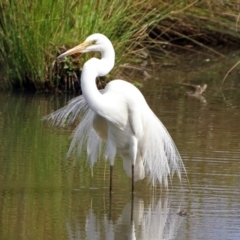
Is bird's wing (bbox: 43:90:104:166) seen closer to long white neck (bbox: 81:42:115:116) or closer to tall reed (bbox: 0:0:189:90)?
long white neck (bbox: 81:42:115:116)

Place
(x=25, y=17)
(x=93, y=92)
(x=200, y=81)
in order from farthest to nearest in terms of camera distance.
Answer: (x=200, y=81) → (x=25, y=17) → (x=93, y=92)

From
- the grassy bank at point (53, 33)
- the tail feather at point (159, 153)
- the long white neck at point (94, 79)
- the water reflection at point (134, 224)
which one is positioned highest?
the grassy bank at point (53, 33)

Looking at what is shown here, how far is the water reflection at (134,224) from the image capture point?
5.11m

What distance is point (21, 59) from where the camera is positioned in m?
9.87

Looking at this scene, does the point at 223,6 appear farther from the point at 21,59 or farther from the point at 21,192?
the point at 21,192

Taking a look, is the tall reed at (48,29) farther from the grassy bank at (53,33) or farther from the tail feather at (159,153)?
the tail feather at (159,153)

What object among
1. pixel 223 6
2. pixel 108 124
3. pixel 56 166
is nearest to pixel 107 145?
pixel 108 124

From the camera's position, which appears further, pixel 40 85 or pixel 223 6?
pixel 223 6

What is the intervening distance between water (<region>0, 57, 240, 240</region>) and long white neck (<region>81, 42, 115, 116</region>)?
634mm

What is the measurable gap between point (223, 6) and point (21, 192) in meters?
8.17

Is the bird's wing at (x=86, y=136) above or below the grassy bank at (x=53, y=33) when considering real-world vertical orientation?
below

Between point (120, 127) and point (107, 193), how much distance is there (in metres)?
0.47

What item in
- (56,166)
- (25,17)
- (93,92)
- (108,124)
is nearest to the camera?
(93,92)


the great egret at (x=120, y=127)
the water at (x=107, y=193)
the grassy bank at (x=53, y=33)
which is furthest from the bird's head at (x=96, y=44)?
the grassy bank at (x=53, y=33)
